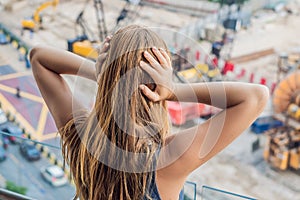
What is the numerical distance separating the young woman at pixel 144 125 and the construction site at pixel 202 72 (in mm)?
40

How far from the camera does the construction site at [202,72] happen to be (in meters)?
1.83

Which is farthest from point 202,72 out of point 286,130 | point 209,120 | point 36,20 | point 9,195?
point 36,20

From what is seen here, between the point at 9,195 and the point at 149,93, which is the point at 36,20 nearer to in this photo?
the point at 9,195

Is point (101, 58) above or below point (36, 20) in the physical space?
above

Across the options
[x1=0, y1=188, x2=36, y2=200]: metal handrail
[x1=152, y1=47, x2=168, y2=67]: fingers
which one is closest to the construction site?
[x1=0, y1=188, x2=36, y2=200]: metal handrail

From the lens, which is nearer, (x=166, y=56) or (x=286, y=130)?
(x=166, y=56)

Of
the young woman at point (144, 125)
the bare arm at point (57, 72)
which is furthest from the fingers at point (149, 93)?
the bare arm at point (57, 72)

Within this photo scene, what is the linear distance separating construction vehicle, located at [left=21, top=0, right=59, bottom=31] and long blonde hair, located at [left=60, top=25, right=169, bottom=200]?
6861mm

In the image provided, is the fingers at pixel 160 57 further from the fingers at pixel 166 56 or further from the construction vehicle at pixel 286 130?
the construction vehicle at pixel 286 130

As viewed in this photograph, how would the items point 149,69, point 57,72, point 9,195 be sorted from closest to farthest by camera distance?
point 149,69, point 57,72, point 9,195

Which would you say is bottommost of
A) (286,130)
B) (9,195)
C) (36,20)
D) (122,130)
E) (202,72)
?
(286,130)

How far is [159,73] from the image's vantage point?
56 centimetres

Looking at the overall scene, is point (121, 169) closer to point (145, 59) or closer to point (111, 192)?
point (111, 192)

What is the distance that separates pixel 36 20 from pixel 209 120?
7.27m
